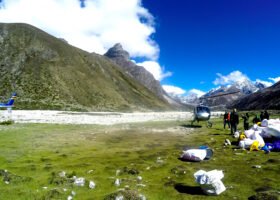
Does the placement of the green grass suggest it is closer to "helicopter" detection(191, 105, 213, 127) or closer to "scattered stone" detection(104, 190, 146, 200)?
"scattered stone" detection(104, 190, 146, 200)

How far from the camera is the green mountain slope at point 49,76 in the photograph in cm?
12054

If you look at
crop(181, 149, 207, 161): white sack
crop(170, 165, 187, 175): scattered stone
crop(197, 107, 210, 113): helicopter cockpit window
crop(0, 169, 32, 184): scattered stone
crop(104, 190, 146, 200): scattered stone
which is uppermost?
crop(197, 107, 210, 113): helicopter cockpit window

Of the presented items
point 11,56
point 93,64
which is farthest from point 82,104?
point 93,64

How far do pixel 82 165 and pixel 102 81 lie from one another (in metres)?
168

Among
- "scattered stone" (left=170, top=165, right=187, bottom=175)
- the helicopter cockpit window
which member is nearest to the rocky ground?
the helicopter cockpit window

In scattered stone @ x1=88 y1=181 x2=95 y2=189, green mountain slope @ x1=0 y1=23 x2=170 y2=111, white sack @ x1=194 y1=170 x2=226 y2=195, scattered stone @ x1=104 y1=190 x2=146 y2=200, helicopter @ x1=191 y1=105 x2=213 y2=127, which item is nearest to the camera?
scattered stone @ x1=104 y1=190 x2=146 y2=200

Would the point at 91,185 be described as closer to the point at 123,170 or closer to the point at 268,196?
the point at 123,170

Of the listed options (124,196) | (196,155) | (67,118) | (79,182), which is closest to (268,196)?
(124,196)

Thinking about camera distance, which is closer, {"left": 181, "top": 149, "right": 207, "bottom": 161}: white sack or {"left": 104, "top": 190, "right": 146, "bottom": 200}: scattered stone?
{"left": 104, "top": 190, "right": 146, "bottom": 200}: scattered stone

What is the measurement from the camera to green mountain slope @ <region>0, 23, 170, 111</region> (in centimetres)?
12054

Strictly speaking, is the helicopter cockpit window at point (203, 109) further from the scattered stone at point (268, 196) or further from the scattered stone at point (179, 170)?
the scattered stone at point (268, 196)

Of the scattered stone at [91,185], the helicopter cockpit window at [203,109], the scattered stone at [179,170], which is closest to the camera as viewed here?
the scattered stone at [91,185]

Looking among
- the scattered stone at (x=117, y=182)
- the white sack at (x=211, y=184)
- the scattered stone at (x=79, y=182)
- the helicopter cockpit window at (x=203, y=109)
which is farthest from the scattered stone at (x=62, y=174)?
the helicopter cockpit window at (x=203, y=109)

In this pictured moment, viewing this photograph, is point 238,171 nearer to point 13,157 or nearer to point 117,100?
point 13,157
